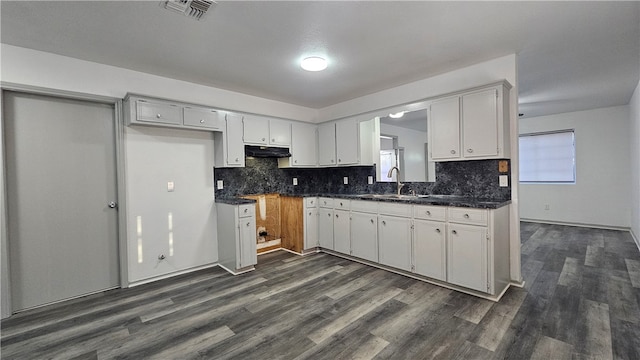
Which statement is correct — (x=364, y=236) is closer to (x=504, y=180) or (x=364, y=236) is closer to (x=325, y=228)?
(x=325, y=228)

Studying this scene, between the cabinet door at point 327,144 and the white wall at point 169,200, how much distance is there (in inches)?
70.5

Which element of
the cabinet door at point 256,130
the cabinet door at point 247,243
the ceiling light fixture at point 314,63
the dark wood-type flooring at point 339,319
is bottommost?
the dark wood-type flooring at point 339,319

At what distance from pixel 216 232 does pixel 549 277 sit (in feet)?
13.6

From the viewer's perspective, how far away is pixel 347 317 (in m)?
2.39

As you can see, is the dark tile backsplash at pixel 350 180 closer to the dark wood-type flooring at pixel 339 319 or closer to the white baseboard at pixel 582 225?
the dark wood-type flooring at pixel 339 319

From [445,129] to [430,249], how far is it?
53.9 inches

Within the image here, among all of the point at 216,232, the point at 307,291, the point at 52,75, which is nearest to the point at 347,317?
the point at 307,291

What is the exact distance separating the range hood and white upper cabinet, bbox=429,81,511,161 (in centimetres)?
219

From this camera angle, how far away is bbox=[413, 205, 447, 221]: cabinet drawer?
2.90 m

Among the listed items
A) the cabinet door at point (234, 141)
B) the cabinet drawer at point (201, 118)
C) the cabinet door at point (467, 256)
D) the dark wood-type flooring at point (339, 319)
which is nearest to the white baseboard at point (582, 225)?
the dark wood-type flooring at point (339, 319)

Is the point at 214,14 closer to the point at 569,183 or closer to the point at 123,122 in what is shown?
the point at 123,122

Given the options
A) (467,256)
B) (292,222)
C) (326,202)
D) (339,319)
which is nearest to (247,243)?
(292,222)

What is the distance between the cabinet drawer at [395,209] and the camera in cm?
321

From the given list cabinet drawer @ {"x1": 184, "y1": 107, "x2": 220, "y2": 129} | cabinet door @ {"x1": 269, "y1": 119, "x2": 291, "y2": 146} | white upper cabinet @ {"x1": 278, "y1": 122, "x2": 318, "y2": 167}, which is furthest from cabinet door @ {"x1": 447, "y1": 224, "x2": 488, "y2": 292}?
cabinet drawer @ {"x1": 184, "y1": 107, "x2": 220, "y2": 129}
